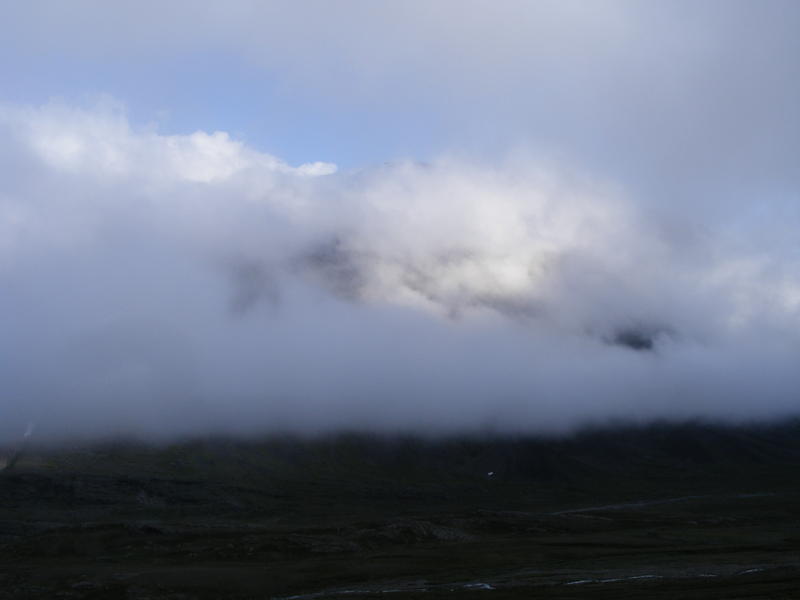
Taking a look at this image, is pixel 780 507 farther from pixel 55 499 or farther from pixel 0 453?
pixel 0 453

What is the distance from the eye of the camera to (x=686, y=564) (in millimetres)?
87438

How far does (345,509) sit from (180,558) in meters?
65.9

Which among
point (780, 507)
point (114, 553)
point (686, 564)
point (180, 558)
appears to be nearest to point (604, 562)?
point (686, 564)

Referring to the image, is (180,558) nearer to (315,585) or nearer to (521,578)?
(315,585)

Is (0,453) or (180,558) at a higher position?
(0,453)

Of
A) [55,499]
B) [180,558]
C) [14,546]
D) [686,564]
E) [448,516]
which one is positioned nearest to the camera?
[686,564]

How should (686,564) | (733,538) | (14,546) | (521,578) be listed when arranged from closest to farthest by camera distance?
1. (521,578)
2. (686,564)
3. (14,546)
4. (733,538)

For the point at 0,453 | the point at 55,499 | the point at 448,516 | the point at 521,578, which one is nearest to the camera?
the point at 521,578

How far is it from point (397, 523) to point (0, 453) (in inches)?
4724

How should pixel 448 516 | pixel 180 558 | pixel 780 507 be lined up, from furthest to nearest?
pixel 780 507 < pixel 448 516 < pixel 180 558

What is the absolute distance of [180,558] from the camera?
326 ft

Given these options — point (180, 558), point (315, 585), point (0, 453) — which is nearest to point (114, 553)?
point (180, 558)

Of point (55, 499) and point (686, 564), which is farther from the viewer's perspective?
point (55, 499)

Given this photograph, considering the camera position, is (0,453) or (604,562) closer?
(604,562)
